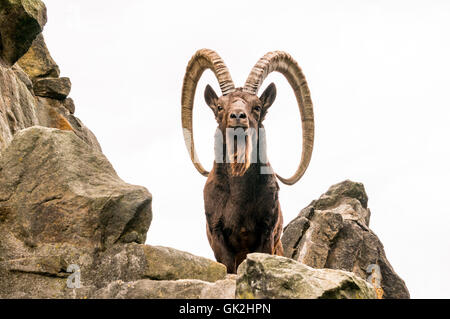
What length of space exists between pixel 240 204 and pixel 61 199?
3844 mm

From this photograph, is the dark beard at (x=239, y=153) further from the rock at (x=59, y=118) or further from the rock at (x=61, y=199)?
the rock at (x=59, y=118)

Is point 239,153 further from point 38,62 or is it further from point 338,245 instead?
point 38,62

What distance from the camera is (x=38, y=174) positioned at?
6.18 meters

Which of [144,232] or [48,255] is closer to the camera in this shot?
[48,255]

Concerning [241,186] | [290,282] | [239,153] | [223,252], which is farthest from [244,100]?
[290,282]

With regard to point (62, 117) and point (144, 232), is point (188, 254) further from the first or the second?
point (62, 117)

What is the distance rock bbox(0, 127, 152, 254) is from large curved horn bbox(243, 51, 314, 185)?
4601 mm

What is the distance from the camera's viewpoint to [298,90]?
11.2 m

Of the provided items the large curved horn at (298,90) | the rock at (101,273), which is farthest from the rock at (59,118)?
the rock at (101,273)

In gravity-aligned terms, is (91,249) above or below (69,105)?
below

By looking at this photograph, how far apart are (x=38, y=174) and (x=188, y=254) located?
1.89 meters
